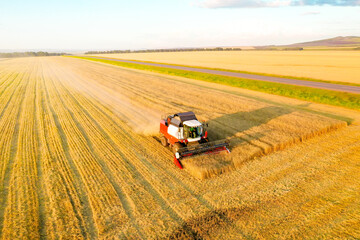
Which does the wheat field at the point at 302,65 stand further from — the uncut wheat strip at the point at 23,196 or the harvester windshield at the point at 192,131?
the uncut wheat strip at the point at 23,196

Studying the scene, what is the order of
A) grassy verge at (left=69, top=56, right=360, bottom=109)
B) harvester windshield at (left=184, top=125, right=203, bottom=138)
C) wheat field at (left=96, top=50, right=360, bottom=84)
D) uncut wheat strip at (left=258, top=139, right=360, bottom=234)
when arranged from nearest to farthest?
uncut wheat strip at (left=258, top=139, right=360, bottom=234)
harvester windshield at (left=184, top=125, right=203, bottom=138)
grassy verge at (left=69, top=56, right=360, bottom=109)
wheat field at (left=96, top=50, right=360, bottom=84)

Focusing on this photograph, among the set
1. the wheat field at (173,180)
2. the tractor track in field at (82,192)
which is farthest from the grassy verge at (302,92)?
the tractor track in field at (82,192)

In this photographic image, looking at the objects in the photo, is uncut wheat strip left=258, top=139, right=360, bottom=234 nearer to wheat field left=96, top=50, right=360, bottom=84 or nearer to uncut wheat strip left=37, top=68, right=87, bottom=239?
uncut wheat strip left=37, top=68, right=87, bottom=239

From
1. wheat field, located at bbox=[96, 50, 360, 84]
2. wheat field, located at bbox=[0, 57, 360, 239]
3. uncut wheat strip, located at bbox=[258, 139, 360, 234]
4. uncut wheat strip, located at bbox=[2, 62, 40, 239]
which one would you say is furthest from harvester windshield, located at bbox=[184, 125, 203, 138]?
wheat field, located at bbox=[96, 50, 360, 84]

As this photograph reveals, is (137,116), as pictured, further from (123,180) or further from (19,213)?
(19,213)

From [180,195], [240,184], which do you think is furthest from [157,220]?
[240,184]
